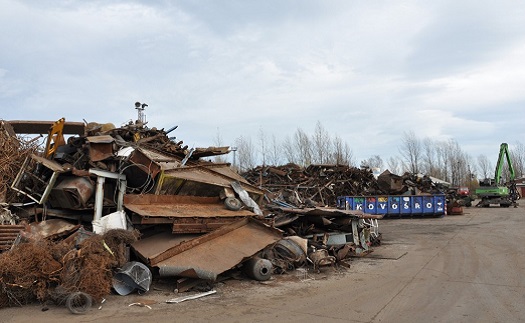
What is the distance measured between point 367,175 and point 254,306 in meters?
20.9

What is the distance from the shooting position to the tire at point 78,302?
220 inches

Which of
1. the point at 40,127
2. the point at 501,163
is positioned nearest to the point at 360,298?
the point at 40,127

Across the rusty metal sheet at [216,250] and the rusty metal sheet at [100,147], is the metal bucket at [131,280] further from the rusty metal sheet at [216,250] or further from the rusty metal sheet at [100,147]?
the rusty metal sheet at [100,147]

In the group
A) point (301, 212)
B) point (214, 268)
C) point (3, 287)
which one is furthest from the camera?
point (301, 212)

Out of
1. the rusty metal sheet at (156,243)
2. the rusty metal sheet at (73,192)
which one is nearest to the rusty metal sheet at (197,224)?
the rusty metal sheet at (156,243)

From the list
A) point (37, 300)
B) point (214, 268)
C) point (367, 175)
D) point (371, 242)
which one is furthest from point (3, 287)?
point (367, 175)

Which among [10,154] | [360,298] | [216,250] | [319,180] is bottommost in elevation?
[360,298]

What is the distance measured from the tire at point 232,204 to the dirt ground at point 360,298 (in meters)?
1.94

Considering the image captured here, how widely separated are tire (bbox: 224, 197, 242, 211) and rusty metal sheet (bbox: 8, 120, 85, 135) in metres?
4.45

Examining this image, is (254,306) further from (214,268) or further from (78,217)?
(78,217)

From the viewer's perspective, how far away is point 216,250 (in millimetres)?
7664

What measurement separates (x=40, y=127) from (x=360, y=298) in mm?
9024

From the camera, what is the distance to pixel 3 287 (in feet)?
18.9

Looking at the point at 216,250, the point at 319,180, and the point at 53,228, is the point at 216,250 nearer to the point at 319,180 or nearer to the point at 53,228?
the point at 53,228
